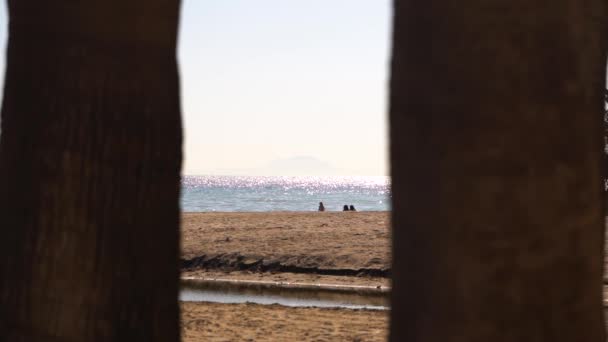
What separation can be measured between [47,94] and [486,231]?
2.62 meters

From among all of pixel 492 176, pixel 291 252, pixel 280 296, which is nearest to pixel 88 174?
pixel 492 176

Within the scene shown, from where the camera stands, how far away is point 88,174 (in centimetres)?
513

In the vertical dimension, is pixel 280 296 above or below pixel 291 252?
below

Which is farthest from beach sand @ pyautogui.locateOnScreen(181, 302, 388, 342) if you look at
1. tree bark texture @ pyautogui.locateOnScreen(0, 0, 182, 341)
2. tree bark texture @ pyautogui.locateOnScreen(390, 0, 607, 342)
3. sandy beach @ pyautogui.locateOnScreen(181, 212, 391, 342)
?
tree bark texture @ pyautogui.locateOnScreen(390, 0, 607, 342)

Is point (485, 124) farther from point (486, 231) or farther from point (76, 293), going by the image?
point (76, 293)

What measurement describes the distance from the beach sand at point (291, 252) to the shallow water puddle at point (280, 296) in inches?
38.3

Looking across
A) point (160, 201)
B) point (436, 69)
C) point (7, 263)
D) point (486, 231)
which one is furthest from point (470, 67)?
point (7, 263)

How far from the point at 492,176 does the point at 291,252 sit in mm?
13518

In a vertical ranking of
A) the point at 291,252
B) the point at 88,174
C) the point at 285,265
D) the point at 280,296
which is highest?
the point at 88,174

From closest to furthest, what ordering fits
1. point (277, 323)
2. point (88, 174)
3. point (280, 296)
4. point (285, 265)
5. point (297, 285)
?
point (88, 174), point (277, 323), point (280, 296), point (297, 285), point (285, 265)

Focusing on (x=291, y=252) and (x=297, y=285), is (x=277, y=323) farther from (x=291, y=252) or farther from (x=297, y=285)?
(x=291, y=252)

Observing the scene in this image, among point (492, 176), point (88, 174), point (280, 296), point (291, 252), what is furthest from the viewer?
point (291, 252)

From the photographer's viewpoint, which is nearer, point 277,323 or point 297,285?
→ point 277,323

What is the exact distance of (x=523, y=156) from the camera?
147 inches
